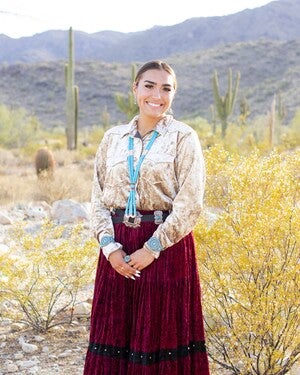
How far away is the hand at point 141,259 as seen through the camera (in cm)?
330

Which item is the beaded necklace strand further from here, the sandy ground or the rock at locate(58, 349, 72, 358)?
the rock at locate(58, 349, 72, 358)

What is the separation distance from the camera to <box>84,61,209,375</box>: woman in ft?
11.0

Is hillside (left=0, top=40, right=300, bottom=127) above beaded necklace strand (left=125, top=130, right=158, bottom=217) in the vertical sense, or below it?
below

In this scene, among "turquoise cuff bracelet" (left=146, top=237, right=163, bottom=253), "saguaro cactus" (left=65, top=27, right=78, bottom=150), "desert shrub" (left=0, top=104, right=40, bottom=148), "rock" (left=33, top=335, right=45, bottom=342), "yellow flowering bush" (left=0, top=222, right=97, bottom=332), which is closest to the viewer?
"turquoise cuff bracelet" (left=146, top=237, right=163, bottom=253)

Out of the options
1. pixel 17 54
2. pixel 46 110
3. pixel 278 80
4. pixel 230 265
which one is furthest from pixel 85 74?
pixel 17 54

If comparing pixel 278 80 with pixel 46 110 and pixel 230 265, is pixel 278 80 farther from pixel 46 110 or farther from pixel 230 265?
pixel 230 265

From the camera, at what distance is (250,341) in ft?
13.4

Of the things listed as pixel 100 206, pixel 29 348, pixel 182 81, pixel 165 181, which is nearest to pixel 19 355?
pixel 29 348

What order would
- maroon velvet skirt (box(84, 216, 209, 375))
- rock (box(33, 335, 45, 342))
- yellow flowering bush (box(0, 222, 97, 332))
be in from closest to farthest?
maroon velvet skirt (box(84, 216, 209, 375)), rock (box(33, 335, 45, 342)), yellow flowering bush (box(0, 222, 97, 332))

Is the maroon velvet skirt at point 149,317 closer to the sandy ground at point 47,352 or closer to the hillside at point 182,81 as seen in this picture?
the sandy ground at point 47,352

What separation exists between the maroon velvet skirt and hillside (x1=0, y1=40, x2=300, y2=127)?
130 feet

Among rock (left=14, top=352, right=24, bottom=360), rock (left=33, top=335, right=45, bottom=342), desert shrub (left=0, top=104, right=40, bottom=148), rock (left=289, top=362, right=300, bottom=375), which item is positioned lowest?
desert shrub (left=0, top=104, right=40, bottom=148)

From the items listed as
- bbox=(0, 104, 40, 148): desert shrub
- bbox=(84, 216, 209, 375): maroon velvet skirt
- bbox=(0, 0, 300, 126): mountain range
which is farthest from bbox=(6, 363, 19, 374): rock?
bbox=(0, 0, 300, 126): mountain range

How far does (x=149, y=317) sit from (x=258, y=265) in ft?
2.94
